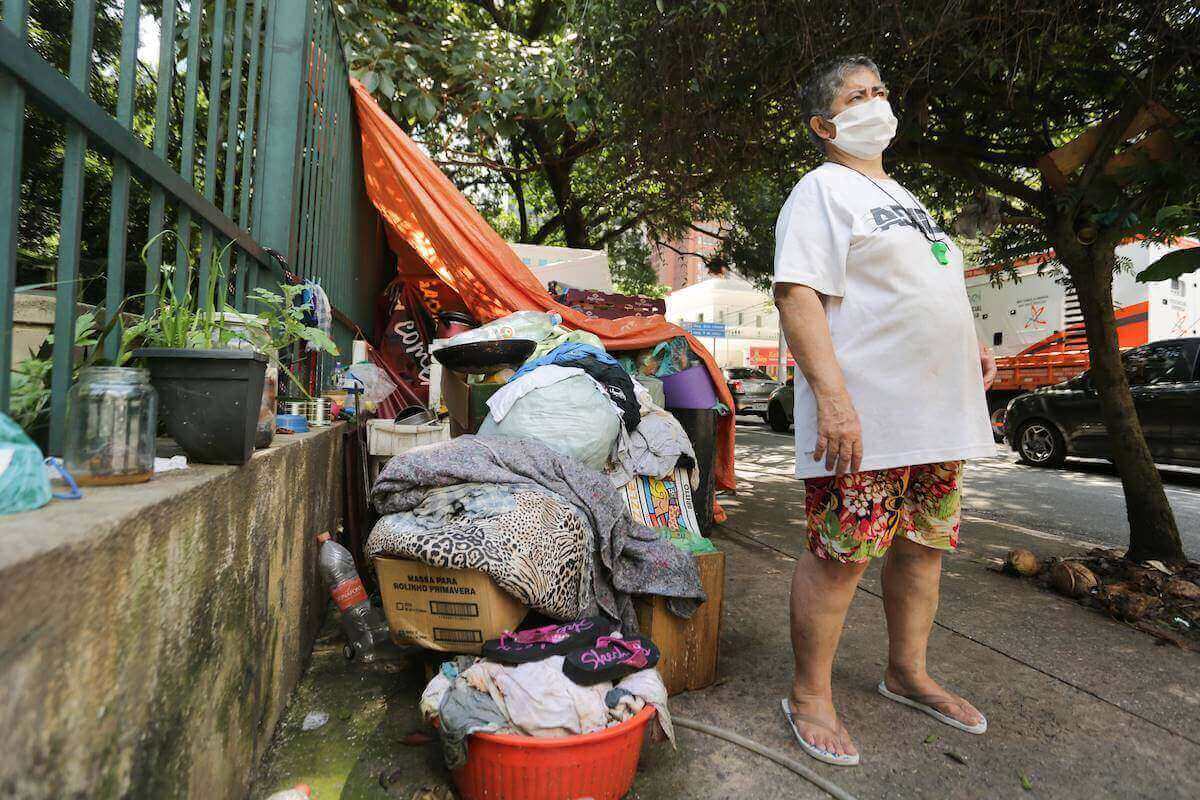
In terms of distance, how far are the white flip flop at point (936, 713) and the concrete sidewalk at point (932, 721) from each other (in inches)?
1.0

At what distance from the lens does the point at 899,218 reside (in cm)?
176

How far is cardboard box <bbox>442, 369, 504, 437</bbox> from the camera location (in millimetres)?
3268

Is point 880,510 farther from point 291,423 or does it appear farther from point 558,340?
point 558,340

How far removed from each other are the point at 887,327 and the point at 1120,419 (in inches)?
93.3

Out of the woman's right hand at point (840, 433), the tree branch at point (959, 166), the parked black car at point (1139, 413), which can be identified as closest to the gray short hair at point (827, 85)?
the woman's right hand at point (840, 433)

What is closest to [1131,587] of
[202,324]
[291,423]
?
[291,423]

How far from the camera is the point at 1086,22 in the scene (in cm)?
283

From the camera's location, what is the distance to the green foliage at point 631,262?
12344 millimetres

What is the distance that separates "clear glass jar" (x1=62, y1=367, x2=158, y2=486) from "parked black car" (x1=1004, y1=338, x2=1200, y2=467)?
24.8 feet

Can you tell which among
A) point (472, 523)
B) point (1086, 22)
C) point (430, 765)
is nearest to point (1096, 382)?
point (1086, 22)

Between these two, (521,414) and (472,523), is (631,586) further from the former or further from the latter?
(521,414)

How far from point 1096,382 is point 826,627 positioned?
98.8 inches

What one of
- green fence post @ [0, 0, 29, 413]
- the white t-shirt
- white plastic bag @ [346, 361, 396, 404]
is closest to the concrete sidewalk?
the white t-shirt

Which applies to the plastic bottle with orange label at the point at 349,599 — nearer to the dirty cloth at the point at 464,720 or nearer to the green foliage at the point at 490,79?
the dirty cloth at the point at 464,720
